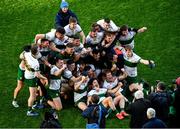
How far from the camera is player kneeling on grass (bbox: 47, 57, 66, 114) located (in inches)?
432

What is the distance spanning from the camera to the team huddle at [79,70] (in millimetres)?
10945

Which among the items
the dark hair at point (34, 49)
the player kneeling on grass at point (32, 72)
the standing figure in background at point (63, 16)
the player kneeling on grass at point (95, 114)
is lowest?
the player kneeling on grass at point (95, 114)

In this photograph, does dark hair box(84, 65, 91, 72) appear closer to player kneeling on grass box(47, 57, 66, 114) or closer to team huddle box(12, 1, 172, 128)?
team huddle box(12, 1, 172, 128)

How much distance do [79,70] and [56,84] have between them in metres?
0.61

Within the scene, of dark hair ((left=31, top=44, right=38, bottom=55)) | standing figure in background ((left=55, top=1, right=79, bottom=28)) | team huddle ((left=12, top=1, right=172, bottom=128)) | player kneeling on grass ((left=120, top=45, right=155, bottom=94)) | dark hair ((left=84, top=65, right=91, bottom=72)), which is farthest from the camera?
standing figure in background ((left=55, top=1, right=79, bottom=28))

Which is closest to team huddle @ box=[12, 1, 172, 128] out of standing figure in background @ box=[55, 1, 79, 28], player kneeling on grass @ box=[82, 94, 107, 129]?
standing figure in background @ box=[55, 1, 79, 28]

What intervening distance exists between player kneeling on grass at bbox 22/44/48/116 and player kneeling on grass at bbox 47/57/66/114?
266 mm

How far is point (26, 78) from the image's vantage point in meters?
11.0

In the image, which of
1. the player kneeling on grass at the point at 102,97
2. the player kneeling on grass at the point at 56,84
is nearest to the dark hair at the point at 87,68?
the player kneeling on grass at the point at 102,97

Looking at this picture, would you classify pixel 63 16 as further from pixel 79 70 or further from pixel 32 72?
pixel 32 72

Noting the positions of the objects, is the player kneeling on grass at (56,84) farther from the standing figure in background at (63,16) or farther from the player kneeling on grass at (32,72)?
the standing figure in background at (63,16)

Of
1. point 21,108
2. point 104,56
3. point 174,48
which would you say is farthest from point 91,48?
point 174,48

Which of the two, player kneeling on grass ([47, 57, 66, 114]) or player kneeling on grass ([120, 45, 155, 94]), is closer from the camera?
player kneeling on grass ([47, 57, 66, 114])

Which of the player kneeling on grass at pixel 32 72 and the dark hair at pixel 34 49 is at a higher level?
the dark hair at pixel 34 49
